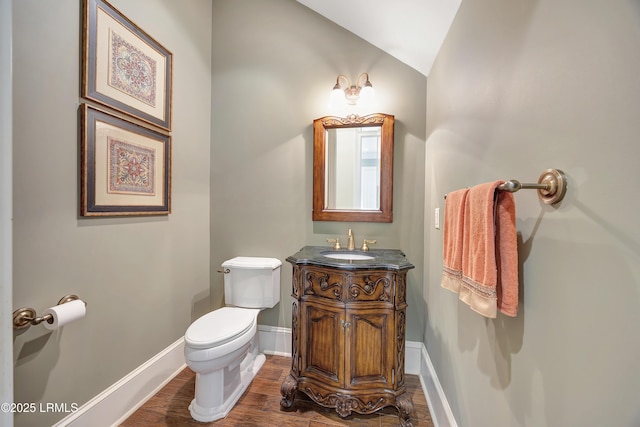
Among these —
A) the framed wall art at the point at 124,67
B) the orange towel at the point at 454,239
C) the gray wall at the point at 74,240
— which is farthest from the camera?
the framed wall art at the point at 124,67

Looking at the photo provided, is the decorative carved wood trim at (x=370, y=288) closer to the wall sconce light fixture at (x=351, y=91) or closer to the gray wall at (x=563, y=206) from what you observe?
the gray wall at (x=563, y=206)

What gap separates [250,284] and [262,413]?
82 centimetres

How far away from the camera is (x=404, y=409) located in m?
1.44

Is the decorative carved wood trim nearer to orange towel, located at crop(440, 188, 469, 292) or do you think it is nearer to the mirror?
orange towel, located at crop(440, 188, 469, 292)

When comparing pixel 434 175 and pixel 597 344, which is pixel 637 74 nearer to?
pixel 597 344

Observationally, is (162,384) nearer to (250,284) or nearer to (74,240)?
(250,284)

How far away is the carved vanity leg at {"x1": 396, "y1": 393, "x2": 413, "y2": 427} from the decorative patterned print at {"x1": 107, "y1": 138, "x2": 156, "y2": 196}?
2.04 m

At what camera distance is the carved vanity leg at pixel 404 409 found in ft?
4.74

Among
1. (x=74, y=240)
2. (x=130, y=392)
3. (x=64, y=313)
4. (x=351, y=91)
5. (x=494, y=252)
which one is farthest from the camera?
(x=351, y=91)

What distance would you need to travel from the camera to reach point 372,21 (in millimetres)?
1734

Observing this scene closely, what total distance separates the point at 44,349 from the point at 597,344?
6.48 feet

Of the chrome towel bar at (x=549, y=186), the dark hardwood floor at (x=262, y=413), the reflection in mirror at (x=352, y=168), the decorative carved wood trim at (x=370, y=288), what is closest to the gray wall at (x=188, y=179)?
the reflection in mirror at (x=352, y=168)

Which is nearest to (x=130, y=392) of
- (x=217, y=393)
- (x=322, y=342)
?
(x=217, y=393)

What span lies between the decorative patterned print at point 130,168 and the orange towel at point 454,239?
1.79m
